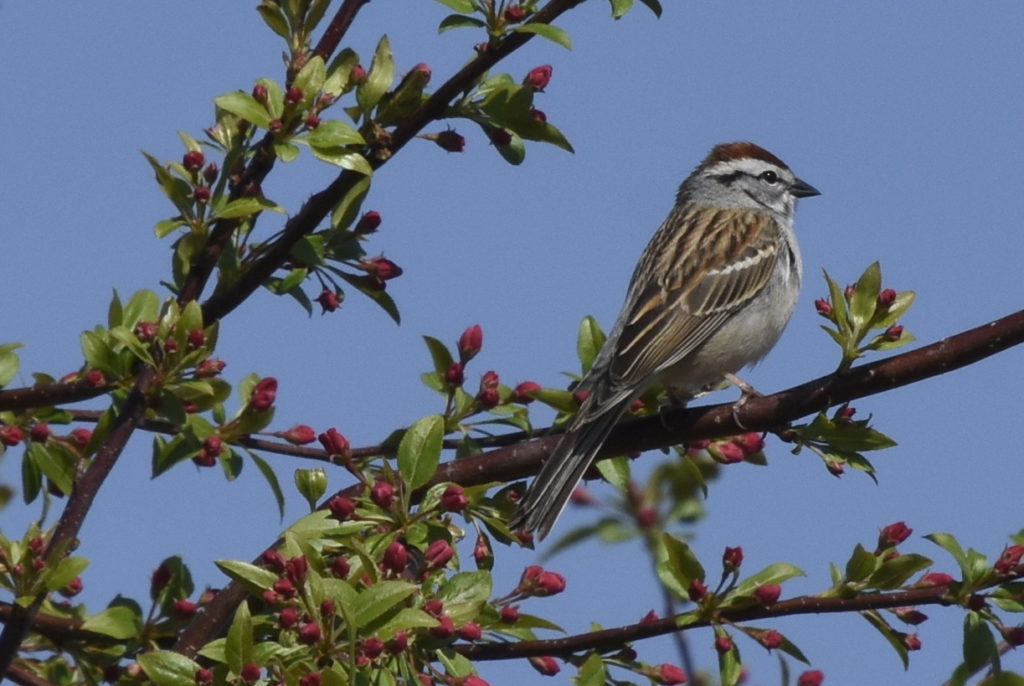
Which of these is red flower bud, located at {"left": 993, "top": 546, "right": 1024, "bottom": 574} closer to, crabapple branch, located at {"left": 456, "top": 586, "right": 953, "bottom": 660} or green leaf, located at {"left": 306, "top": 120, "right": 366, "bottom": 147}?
crabapple branch, located at {"left": 456, "top": 586, "right": 953, "bottom": 660}

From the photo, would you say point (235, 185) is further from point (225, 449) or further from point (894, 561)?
point (894, 561)

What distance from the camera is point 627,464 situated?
13.9 ft

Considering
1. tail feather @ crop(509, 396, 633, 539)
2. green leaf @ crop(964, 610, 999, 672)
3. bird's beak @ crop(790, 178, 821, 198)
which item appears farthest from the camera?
bird's beak @ crop(790, 178, 821, 198)

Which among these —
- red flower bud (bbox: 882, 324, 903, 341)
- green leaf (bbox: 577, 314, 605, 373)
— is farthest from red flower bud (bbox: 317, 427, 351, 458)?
red flower bud (bbox: 882, 324, 903, 341)

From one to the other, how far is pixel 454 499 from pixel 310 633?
1.80ft

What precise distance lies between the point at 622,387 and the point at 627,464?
0.80 meters

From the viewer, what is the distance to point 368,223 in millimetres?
4082

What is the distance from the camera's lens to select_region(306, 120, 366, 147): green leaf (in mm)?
3656

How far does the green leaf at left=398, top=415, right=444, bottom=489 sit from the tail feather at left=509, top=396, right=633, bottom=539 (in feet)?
1.39

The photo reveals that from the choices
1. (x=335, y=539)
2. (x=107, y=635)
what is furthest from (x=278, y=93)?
(x=107, y=635)

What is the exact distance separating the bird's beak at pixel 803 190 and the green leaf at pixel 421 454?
4651 mm

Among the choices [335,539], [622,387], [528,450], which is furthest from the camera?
[622,387]

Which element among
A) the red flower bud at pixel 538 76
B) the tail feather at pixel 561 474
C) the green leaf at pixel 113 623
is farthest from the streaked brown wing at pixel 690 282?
the green leaf at pixel 113 623

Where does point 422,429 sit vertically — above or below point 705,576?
above
